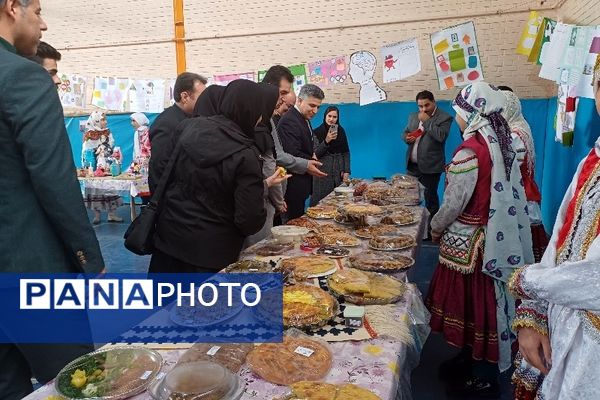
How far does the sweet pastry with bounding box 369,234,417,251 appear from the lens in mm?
2137

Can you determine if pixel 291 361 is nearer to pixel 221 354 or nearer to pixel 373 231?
pixel 221 354

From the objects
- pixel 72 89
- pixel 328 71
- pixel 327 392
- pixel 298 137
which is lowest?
pixel 327 392

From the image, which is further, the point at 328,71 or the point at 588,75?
the point at 328,71

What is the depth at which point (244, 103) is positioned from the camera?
80.4 inches

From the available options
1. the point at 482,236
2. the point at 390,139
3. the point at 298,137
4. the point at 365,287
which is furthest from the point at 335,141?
the point at 365,287

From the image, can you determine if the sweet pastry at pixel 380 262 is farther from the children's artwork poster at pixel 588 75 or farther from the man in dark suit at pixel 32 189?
the children's artwork poster at pixel 588 75

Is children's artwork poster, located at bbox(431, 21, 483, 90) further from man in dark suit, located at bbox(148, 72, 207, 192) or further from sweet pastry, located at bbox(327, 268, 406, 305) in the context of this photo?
sweet pastry, located at bbox(327, 268, 406, 305)

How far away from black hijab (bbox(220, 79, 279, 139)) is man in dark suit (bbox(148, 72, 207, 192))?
40 cm

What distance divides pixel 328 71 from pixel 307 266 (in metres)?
5.45

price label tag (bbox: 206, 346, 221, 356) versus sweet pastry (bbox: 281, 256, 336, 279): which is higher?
sweet pastry (bbox: 281, 256, 336, 279)

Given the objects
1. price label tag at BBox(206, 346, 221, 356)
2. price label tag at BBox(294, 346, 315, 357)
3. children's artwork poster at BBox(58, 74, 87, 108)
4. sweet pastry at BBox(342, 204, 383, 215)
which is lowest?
price label tag at BBox(294, 346, 315, 357)

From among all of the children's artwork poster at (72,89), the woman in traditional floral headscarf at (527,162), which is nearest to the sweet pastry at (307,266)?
the woman in traditional floral headscarf at (527,162)

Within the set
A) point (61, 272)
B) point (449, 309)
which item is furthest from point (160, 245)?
point (449, 309)

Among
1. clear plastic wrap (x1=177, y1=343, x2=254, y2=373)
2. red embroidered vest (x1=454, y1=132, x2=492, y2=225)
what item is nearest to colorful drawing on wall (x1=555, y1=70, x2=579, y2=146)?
red embroidered vest (x1=454, y1=132, x2=492, y2=225)
